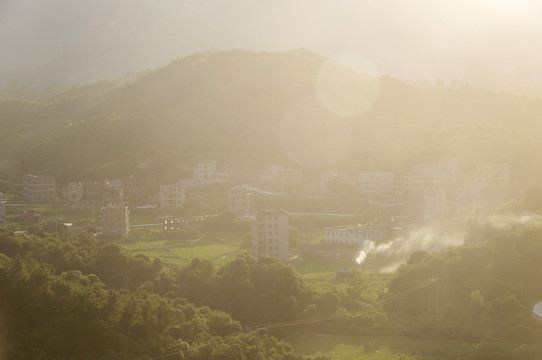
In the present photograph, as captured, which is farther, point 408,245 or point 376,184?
point 376,184

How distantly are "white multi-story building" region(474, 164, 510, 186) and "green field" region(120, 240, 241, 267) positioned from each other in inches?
523

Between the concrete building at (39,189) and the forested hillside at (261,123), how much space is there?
10.6 feet

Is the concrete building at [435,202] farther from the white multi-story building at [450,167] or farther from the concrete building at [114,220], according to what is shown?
the concrete building at [114,220]

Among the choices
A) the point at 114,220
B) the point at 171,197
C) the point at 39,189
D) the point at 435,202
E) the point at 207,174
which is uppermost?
the point at 207,174

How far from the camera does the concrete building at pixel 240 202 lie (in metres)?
24.5

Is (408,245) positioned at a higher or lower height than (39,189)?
lower

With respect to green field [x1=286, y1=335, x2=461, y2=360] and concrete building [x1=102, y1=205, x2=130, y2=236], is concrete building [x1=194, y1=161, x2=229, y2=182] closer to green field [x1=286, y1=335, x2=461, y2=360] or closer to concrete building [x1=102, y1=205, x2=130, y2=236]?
concrete building [x1=102, y1=205, x2=130, y2=236]

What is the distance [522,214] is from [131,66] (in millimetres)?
61883

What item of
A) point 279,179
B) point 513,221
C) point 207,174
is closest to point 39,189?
point 207,174

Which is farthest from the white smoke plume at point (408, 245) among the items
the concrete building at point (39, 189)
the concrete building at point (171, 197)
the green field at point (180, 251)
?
the concrete building at point (39, 189)

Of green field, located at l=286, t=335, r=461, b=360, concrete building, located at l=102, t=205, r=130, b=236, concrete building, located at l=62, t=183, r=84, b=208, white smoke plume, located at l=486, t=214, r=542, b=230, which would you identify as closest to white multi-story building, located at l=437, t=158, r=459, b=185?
white smoke plume, located at l=486, t=214, r=542, b=230

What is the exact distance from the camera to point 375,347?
10.7 metres

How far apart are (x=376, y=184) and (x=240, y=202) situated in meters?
6.01

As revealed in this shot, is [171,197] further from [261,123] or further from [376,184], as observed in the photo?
[261,123]
